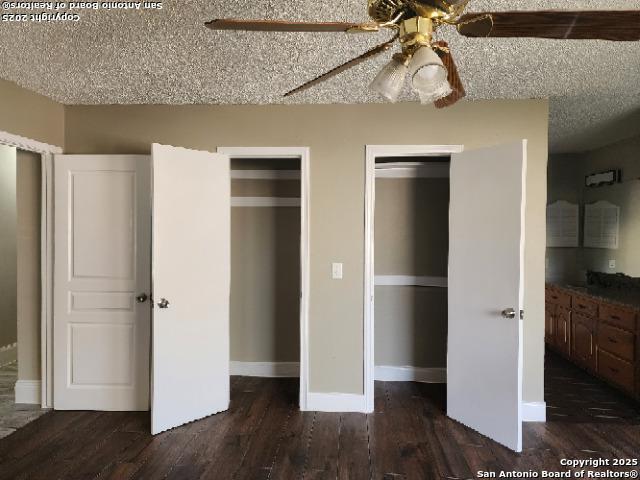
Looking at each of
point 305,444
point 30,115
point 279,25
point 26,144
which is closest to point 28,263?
point 26,144

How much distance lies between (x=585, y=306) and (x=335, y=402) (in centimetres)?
270

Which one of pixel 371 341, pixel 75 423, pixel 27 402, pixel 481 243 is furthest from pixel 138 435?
pixel 481 243

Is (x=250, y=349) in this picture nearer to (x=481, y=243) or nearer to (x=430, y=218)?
(x=430, y=218)

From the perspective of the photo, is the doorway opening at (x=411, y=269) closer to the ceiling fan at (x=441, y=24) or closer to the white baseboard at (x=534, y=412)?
the white baseboard at (x=534, y=412)

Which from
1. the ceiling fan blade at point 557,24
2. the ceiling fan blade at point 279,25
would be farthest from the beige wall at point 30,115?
the ceiling fan blade at point 557,24

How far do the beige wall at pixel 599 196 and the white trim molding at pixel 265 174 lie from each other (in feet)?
11.6

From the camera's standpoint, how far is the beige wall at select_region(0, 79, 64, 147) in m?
2.97

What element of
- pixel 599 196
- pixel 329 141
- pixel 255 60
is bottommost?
pixel 599 196

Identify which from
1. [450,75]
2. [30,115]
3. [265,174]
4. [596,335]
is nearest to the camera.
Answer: [450,75]

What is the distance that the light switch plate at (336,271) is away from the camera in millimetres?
3471

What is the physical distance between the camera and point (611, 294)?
13.6 ft

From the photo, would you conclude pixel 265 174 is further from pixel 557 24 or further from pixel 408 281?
pixel 557 24

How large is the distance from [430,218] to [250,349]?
2.23m

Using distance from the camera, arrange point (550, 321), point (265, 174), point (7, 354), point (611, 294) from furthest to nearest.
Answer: point (550, 321) → point (7, 354) → point (265, 174) → point (611, 294)
